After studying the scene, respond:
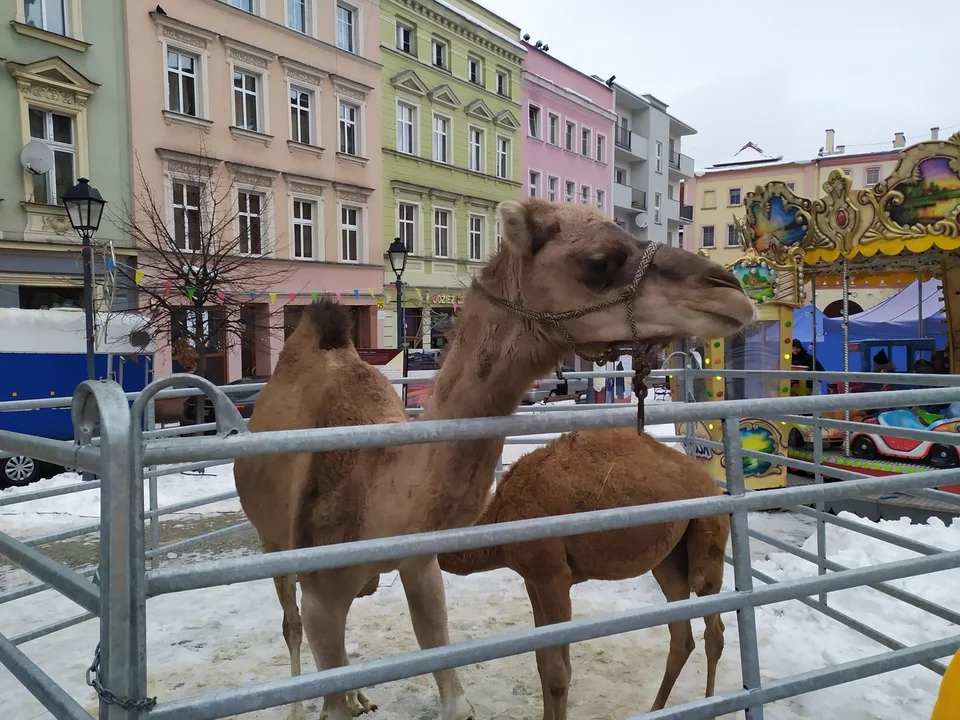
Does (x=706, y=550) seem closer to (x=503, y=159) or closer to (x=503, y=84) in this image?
(x=503, y=159)

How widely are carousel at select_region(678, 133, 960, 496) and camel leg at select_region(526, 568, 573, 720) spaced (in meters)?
4.39

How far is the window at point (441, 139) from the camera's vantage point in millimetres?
22547

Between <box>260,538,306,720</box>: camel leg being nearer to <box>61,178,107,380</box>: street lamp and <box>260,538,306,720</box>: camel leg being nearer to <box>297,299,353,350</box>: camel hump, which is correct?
<box>297,299,353,350</box>: camel hump

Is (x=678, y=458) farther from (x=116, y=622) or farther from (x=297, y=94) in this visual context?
(x=297, y=94)

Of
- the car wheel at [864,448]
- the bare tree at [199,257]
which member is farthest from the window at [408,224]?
the car wheel at [864,448]

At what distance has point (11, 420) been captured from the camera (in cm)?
930

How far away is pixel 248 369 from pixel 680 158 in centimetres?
2886

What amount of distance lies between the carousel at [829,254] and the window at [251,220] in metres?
12.0

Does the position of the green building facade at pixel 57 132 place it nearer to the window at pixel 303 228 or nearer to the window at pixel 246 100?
the window at pixel 246 100

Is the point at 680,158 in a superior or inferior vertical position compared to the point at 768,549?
superior

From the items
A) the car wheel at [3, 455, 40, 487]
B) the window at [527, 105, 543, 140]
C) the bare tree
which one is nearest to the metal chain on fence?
the car wheel at [3, 455, 40, 487]

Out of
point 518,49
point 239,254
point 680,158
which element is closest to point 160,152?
point 239,254

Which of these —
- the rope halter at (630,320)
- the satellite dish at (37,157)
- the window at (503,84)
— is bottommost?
the rope halter at (630,320)

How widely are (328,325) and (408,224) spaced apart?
18.7 m
